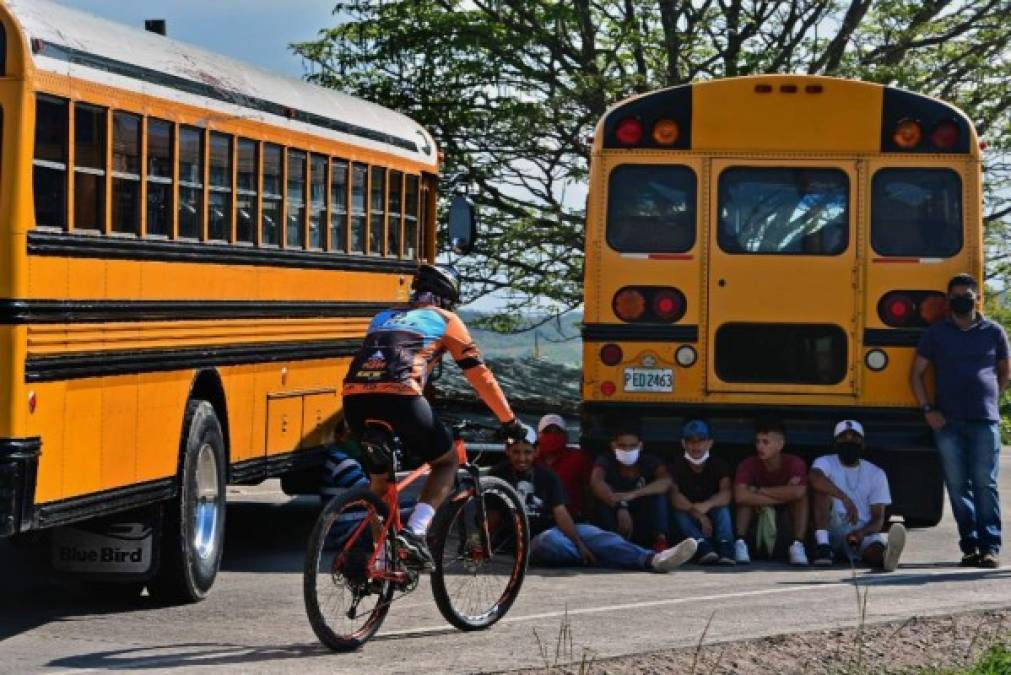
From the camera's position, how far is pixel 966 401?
13586mm

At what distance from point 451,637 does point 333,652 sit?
2.23ft

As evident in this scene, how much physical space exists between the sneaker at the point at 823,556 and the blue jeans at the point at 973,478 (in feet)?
2.49

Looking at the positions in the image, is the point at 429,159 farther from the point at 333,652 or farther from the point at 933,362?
the point at 333,652

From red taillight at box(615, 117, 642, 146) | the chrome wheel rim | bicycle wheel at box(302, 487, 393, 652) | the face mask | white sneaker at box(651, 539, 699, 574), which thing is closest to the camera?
bicycle wheel at box(302, 487, 393, 652)

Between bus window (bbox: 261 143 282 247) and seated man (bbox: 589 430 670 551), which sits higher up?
bus window (bbox: 261 143 282 247)

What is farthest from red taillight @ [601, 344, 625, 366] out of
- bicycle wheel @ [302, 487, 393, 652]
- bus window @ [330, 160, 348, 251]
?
bicycle wheel @ [302, 487, 393, 652]

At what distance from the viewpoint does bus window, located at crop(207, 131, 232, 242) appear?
12.1 meters

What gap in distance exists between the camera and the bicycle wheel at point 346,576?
9.34 metres

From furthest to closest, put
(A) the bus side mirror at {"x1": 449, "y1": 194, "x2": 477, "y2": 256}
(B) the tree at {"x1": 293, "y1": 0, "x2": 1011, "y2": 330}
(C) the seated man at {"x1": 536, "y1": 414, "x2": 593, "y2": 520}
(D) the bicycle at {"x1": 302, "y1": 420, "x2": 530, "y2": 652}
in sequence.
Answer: (B) the tree at {"x1": 293, "y1": 0, "x2": 1011, "y2": 330} < (A) the bus side mirror at {"x1": 449, "y1": 194, "x2": 477, "y2": 256} < (C) the seated man at {"x1": 536, "y1": 414, "x2": 593, "y2": 520} < (D) the bicycle at {"x1": 302, "y1": 420, "x2": 530, "y2": 652}

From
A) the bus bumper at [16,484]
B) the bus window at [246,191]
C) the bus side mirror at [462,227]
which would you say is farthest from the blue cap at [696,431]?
the bus bumper at [16,484]

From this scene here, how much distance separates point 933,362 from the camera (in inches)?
541

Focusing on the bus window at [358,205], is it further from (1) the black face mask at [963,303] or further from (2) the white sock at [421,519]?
(2) the white sock at [421,519]

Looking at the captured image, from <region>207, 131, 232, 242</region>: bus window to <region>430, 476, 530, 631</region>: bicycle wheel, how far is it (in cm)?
238

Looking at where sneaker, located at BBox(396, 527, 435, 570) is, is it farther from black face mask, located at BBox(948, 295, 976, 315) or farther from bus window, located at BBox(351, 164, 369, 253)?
bus window, located at BBox(351, 164, 369, 253)
